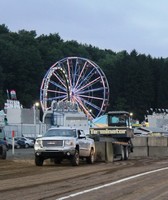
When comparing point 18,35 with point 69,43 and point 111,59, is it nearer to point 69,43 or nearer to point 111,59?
point 69,43

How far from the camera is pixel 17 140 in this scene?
6384cm

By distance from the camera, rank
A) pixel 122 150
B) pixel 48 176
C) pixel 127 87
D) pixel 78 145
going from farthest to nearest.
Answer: pixel 127 87 < pixel 122 150 < pixel 78 145 < pixel 48 176

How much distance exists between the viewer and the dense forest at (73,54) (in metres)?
151

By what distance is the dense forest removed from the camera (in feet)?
496

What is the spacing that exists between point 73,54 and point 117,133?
452ft

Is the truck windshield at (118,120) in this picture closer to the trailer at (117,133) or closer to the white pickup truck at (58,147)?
the trailer at (117,133)

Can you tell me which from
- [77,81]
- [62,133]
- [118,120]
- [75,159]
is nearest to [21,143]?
[77,81]

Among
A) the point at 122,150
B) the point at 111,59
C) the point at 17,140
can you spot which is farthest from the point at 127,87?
the point at 122,150

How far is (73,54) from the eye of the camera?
171500 mm

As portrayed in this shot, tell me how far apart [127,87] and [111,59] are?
2044 centimetres

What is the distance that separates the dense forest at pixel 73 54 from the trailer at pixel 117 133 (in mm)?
107098

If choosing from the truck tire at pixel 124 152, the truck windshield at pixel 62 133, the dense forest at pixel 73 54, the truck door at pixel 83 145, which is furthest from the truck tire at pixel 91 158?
the dense forest at pixel 73 54

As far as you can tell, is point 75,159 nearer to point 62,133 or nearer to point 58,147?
point 58,147

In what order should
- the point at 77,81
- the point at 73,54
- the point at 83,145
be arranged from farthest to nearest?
the point at 73,54 → the point at 77,81 → the point at 83,145
